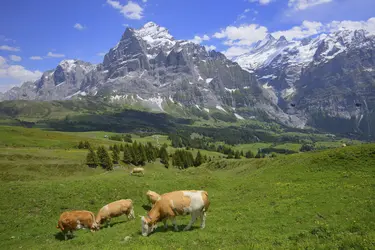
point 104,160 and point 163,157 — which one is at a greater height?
Answer: point 104,160

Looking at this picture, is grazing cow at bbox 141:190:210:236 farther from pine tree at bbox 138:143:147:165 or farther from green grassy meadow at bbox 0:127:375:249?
pine tree at bbox 138:143:147:165

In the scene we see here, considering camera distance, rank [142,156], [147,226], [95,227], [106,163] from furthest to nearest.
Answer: [142,156] → [106,163] → [95,227] → [147,226]

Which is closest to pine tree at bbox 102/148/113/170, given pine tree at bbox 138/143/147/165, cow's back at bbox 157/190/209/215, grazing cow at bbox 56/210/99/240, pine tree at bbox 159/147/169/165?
pine tree at bbox 138/143/147/165

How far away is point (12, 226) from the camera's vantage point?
30.8 m

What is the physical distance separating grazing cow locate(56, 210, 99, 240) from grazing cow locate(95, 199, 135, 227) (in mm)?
1088

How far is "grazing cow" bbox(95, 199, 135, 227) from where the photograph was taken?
Answer: 29609 millimetres

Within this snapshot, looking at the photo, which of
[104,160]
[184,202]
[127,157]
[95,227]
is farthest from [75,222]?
[127,157]

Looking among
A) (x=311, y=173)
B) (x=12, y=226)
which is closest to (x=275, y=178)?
(x=311, y=173)

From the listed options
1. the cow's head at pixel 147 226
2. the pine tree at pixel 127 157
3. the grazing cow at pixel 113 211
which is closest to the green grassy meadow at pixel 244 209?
the cow's head at pixel 147 226

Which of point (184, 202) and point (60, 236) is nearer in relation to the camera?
point (184, 202)

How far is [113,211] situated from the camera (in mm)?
30188

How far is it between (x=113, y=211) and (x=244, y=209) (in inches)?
529

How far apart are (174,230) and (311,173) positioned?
30.5m

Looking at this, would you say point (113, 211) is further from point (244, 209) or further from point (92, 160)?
point (92, 160)
